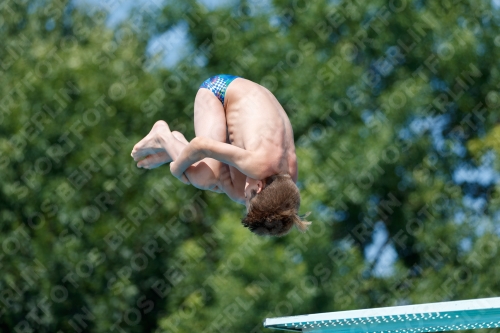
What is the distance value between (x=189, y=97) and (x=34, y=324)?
182 inches

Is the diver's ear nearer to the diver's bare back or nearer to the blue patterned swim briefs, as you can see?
the diver's bare back

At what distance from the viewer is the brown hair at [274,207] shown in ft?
16.8

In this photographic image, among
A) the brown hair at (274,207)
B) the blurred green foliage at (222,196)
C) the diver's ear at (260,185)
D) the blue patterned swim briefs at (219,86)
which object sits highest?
the blue patterned swim briefs at (219,86)

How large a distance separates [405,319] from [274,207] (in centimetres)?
99

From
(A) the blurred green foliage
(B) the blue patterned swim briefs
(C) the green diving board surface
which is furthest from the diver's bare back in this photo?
(A) the blurred green foliage

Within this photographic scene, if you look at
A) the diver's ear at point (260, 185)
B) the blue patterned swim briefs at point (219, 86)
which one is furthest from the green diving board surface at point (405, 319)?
the blue patterned swim briefs at point (219, 86)

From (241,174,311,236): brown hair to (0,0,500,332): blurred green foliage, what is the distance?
8.00m

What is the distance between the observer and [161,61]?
15516 millimetres

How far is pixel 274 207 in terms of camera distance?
203 inches

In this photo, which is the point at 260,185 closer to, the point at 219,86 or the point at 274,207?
the point at 274,207

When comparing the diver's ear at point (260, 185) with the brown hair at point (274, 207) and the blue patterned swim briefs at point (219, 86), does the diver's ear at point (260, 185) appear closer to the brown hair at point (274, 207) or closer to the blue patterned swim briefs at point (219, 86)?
the brown hair at point (274, 207)

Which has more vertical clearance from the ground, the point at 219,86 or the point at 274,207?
the point at 219,86

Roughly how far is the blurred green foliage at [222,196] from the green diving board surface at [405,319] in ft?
25.0

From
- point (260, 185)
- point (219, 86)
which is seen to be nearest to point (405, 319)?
point (260, 185)
